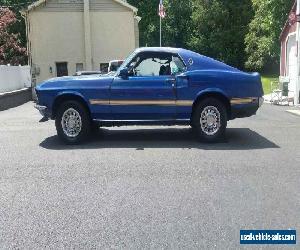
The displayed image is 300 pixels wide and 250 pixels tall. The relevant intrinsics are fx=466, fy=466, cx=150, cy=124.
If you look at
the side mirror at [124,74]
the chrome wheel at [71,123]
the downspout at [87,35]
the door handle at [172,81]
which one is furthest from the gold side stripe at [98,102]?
the downspout at [87,35]

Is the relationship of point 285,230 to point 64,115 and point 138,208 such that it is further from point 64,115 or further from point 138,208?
point 64,115

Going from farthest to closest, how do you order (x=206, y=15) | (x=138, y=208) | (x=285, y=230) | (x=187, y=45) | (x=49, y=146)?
(x=187, y=45) → (x=206, y=15) → (x=49, y=146) → (x=138, y=208) → (x=285, y=230)

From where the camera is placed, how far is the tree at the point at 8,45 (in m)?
34.1

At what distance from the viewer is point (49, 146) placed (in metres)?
9.33

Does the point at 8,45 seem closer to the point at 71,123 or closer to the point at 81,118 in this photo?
the point at 71,123

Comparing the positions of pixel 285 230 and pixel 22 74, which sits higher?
pixel 22 74

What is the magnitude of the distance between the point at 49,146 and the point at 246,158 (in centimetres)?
391

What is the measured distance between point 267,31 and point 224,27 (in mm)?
13208

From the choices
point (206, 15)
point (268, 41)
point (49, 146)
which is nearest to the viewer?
point (49, 146)

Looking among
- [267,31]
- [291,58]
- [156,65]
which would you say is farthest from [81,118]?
[267,31]

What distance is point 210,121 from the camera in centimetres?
945

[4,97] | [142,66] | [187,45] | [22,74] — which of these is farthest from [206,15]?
[142,66]

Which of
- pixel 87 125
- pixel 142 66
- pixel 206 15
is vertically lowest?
pixel 87 125

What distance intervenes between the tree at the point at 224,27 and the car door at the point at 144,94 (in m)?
39.0
